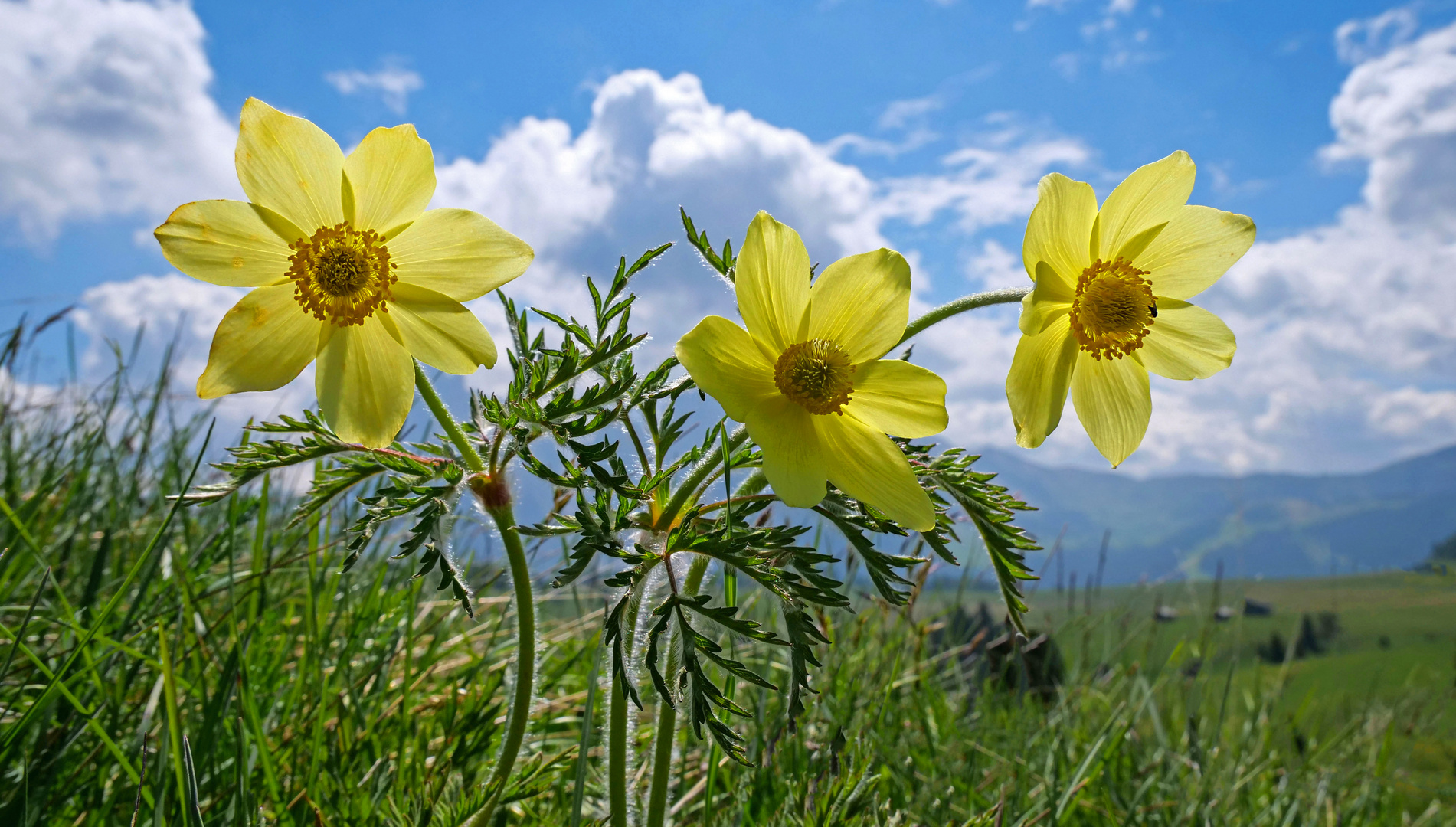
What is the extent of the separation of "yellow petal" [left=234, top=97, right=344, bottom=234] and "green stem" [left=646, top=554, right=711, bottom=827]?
773 mm

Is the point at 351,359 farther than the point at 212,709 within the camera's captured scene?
No

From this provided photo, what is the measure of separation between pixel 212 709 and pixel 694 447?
1067 mm

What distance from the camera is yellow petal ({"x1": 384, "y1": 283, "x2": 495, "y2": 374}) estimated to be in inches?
47.8

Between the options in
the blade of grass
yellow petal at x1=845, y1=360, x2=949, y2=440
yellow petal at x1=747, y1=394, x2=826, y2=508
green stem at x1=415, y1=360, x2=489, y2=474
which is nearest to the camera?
yellow petal at x1=747, y1=394, x2=826, y2=508

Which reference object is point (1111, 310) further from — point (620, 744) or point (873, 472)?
point (620, 744)

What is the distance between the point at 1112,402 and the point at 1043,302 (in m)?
0.28

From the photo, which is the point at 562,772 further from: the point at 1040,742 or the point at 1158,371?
the point at 1040,742

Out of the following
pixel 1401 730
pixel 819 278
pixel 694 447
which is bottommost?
pixel 1401 730

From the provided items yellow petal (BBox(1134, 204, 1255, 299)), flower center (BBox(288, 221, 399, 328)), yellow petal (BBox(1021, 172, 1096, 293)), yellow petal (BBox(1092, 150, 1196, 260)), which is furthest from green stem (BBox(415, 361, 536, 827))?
yellow petal (BBox(1134, 204, 1255, 299))

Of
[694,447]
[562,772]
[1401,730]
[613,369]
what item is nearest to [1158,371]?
[694,447]

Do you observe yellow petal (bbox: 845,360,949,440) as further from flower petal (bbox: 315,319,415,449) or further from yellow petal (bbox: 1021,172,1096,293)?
flower petal (bbox: 315,319,415,449)

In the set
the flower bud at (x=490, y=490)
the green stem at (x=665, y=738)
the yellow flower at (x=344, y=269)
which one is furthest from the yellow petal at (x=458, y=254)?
the green stem at (x=665, y=738)

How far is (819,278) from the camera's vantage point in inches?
45.3

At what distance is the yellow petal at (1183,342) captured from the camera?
4.53 feet
